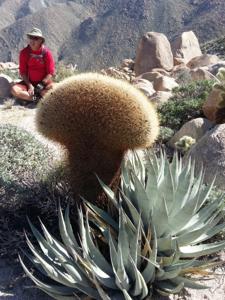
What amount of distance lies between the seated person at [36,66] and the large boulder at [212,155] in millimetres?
4159

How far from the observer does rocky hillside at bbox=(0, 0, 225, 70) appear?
76.1 meters

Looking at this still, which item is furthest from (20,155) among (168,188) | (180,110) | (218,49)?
(218,49)

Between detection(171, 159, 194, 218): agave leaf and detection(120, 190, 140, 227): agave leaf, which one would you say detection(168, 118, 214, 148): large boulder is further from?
detection(120, 190, 140, 227): agave leaf

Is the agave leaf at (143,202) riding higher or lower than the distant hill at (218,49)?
higher

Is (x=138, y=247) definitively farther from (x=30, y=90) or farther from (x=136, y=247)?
(x=30, y=90)

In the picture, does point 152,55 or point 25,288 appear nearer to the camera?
point 25,288

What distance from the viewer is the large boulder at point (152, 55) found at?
1547cm

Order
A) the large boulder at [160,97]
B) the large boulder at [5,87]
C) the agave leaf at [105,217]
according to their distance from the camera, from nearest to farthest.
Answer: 1. the agave leaf at [105,217]
2. the large boulder at [160,97]
3. the large boulder at [5,87]

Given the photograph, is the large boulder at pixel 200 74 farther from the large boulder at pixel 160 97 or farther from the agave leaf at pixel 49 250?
the agave leaf at pixel 49 250

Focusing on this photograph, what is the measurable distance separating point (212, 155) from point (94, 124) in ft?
5.57

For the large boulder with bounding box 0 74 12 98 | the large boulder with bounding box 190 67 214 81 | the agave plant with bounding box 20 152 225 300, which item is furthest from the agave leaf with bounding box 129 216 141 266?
the large boulder with bounding box 190 67 214 81

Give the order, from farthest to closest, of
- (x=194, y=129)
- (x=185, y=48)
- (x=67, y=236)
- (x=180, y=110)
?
(x=185, y=48) → (x=180, y=110) → (x=194, y=129) → (x=67, y=236)

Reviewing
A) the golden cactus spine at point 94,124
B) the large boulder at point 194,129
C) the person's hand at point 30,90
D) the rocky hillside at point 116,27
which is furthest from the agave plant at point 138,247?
the rocky hillside at point 116,27

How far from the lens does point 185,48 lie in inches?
736
